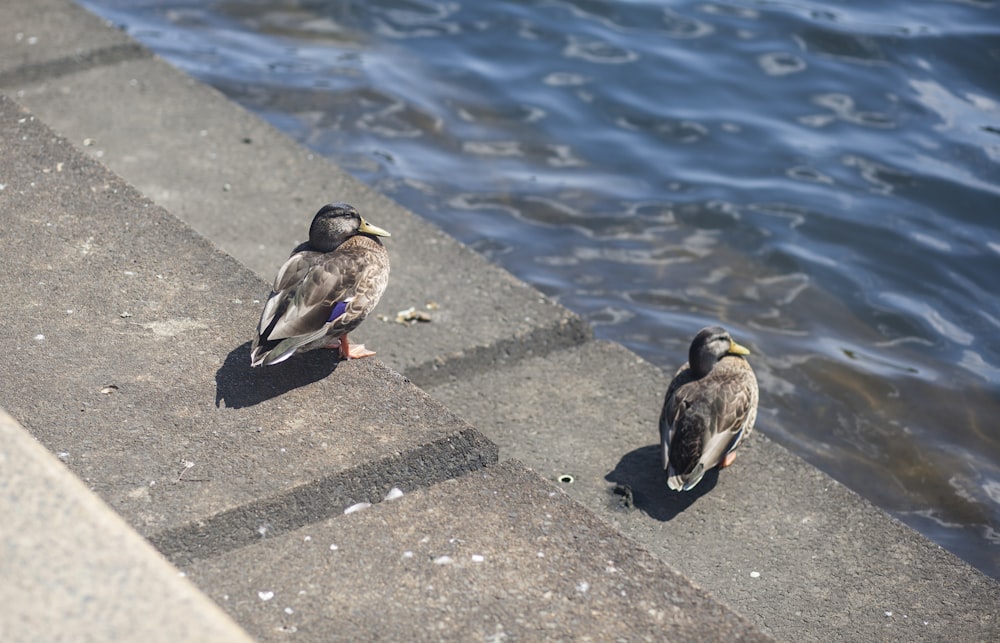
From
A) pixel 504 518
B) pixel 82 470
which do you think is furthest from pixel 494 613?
pixel 82 470

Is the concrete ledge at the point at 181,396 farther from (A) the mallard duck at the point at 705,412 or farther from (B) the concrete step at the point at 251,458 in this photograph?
(A) the mallard duck at the point at 705,412

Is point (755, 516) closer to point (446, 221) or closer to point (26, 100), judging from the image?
point (446, 221)

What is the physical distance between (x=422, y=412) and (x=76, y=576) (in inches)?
70.1

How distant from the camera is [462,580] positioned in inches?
143

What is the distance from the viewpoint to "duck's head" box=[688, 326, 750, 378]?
5652 millimetres

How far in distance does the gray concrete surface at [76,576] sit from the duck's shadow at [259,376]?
1341mm

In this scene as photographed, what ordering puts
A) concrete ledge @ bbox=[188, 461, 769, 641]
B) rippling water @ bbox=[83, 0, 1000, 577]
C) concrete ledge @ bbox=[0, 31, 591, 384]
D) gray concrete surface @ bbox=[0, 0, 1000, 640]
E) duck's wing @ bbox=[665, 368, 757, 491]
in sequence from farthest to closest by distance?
rippling water @ bbox=[83, 0, 1000, 577] → concrete ledge @ bbox=[0, 31, 591, 384] → duck's wing @ bbox=[665, 368, 757, 491] → gray concrete surface @ bbox=[0, 0, 1000, 640] → concrete ledge @ bbox=[188, 461, 769, 641]

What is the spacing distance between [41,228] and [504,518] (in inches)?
102

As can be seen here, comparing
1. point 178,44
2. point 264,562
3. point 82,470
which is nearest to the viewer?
point 264,562

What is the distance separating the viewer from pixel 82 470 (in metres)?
3.95

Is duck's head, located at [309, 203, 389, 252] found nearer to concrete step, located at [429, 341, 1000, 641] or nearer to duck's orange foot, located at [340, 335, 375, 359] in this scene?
duck's orange foot, located at [340, 335, 375, 359]

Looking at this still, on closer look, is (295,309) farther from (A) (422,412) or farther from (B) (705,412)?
(B) (705,412)

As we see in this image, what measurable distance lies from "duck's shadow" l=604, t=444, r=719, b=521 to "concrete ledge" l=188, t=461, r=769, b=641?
44.9 inches

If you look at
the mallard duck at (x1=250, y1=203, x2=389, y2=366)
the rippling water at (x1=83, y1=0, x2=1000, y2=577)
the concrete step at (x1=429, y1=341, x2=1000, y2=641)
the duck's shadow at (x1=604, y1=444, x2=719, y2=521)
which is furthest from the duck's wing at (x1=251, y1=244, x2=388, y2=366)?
the rippling water at (x1=83, y1=0, x2=1000, y2=577)
